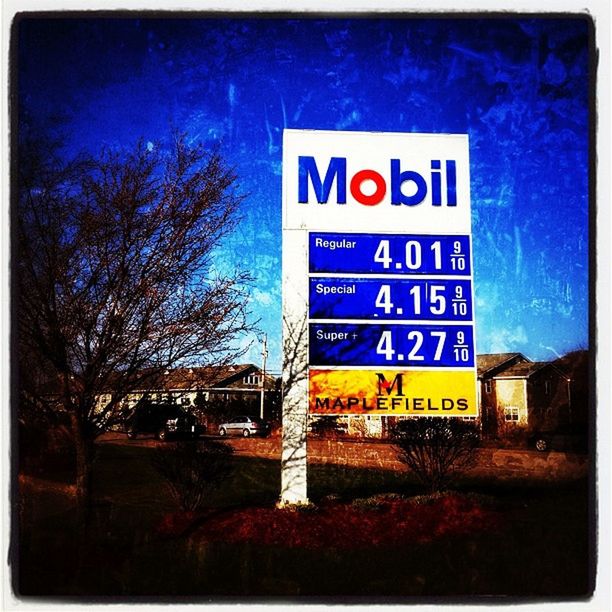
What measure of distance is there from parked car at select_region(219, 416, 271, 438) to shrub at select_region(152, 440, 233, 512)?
0.52 ft

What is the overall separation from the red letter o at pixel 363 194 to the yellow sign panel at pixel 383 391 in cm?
170

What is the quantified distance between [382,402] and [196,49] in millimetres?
3937

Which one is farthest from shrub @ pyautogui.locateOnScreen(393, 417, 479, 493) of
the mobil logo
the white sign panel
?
the mobil logo

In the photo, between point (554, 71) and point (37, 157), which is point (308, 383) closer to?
point (37, 157)

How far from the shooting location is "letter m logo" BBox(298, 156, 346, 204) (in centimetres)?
625

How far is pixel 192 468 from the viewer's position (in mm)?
6117

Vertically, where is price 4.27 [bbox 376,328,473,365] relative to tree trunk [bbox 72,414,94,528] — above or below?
above

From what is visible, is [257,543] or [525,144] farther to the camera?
[525,144]

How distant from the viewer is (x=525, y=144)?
6.44 m

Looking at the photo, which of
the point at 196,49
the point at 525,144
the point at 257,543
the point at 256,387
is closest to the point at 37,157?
the point at 196,49

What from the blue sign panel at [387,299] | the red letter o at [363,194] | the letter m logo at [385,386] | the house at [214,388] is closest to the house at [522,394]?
the blue sign panel at [387,299]

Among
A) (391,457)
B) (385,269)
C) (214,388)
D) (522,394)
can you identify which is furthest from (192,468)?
(522,394)

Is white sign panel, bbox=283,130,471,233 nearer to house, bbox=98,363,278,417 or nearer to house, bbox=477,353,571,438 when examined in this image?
house, bbox=477,353,571,438
